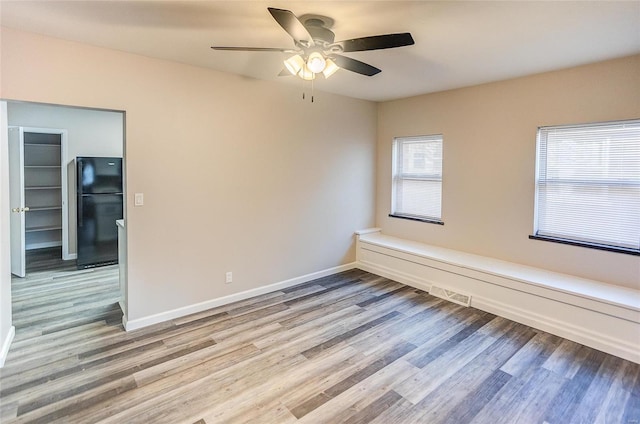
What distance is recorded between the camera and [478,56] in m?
3.11

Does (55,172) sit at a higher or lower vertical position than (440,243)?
higher

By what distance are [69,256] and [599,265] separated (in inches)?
287

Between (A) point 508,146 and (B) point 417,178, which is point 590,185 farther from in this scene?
(B) point 417,178

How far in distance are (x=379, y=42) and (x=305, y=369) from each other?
2403 millimetres

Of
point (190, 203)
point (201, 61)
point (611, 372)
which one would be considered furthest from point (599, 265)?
point (201, 61)

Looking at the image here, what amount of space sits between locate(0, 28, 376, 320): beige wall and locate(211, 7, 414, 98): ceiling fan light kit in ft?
4.37

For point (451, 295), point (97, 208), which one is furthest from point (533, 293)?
point (97, 208)

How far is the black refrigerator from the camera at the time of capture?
5.20m

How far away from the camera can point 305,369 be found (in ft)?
8.71

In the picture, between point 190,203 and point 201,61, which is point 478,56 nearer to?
point 201,61

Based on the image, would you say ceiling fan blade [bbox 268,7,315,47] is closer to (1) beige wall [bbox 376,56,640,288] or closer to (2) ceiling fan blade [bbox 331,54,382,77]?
(2) ceiling fan blade [bbox 331,54,382,77]

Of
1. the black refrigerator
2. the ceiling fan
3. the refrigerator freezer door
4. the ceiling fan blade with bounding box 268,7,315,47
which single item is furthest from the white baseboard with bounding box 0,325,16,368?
the ceiling fan blade with bounding box 268,7,315,47

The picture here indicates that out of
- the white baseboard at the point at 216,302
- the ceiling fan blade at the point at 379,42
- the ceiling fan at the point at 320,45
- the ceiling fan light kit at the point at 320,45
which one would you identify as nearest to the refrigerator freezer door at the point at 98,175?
the white baseboard at the point at 216,302

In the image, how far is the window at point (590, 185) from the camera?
3.19m
